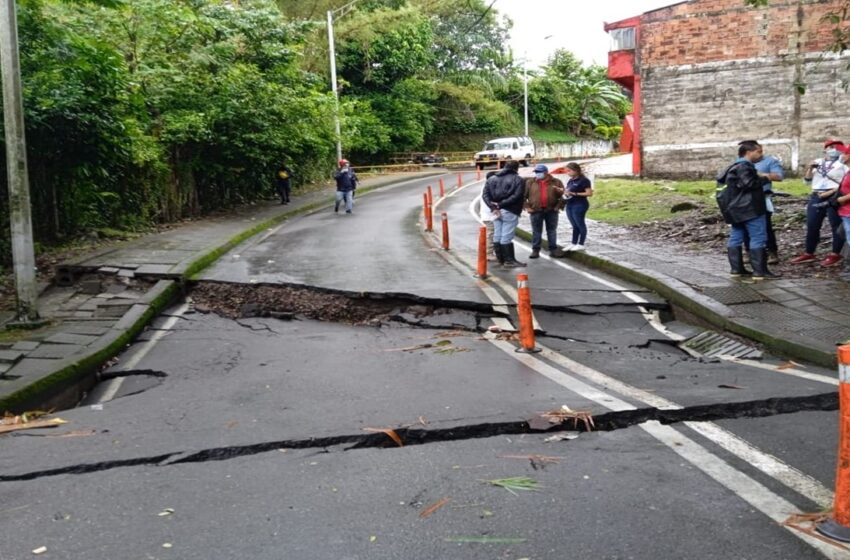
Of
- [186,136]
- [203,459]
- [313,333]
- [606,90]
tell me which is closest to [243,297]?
[313,333]

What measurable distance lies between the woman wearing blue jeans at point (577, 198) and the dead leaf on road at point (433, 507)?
9.33 meters

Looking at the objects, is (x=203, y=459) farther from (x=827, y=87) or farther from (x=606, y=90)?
(x=606, y=90)

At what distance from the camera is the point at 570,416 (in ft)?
15.7

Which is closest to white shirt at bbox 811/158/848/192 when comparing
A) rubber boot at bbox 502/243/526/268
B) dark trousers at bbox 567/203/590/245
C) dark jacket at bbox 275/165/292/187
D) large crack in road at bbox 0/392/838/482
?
dark trousers at bbox 567/203/590/245

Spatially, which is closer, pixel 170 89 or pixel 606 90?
pixel 170 89

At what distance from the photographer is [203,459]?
430 centimetres

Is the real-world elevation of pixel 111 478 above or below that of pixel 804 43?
below

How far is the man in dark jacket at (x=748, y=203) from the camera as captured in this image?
9000 millimetres

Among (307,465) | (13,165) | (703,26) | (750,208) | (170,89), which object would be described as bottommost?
(307,465)

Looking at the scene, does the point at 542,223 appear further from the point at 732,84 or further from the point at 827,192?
the point at 732,84

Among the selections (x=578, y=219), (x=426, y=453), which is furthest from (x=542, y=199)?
(x=426, y=453)

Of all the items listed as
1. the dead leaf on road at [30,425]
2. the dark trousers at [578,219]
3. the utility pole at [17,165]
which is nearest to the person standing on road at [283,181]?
the dark trousers at [578,219]

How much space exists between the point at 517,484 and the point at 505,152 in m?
40.1

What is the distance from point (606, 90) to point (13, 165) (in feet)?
199
